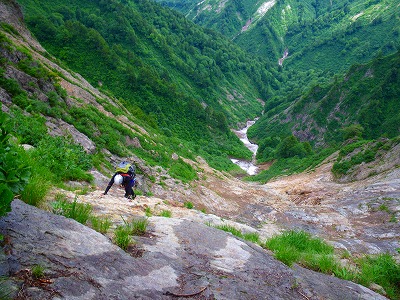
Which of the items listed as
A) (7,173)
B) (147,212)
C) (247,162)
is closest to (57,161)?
(147,212)

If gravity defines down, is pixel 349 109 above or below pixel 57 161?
above

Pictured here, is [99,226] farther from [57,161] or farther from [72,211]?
[57,161]

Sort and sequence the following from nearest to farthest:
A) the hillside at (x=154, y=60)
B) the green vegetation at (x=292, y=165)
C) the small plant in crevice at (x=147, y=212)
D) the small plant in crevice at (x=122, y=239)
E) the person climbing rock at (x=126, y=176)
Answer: the small plant in crevice at (x=122, y=239) < the small plant in crevice at (x=147, y=212) < the person climbing rock at (x=126, y=176) < the green vegetation at (x=292, y=165) < the hillside at (x=154, y=60)

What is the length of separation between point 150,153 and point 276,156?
3514 cm

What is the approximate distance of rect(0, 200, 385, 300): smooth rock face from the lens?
3307 mm

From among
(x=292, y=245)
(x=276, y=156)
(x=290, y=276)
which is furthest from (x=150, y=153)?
(x=276, y=156)

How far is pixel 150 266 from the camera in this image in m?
4.26

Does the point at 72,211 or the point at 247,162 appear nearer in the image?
the point at 72,211

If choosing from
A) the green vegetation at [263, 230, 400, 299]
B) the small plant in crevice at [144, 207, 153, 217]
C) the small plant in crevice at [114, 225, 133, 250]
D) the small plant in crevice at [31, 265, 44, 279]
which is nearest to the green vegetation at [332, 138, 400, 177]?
the green vegetation at [263, 230, 400, 299]

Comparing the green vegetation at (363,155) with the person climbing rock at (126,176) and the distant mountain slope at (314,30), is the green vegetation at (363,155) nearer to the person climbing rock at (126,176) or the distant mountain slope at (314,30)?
the person climbing rock at (126,176)

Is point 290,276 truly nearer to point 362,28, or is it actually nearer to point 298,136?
point 298,136

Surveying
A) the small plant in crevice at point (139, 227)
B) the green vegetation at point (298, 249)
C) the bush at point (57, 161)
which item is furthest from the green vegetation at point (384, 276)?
the bush at point (57, 161)

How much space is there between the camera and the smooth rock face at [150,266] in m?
3.31

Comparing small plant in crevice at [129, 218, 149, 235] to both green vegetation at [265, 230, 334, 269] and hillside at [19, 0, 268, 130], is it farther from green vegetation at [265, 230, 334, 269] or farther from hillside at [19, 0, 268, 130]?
hillside at [19, 0, 268, 130]
